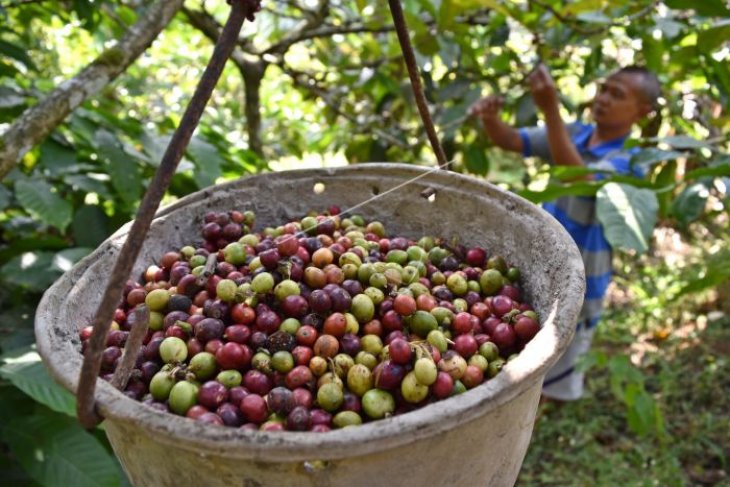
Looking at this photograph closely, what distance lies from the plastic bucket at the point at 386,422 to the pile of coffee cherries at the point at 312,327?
3.4 inches

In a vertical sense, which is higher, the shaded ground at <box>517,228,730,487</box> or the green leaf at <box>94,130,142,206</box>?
the green leaf at <box>94,130,142,206</box>

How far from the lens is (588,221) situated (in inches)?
117

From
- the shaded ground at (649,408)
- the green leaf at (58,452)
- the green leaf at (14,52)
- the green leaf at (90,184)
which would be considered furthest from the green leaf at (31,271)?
the shaded ground at (649,408)

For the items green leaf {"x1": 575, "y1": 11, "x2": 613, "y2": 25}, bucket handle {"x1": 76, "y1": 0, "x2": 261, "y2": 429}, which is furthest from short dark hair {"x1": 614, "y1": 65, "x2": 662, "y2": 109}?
bucket handle {"x1": 76, "y1": 0, "x2": 261, "y2": 429}

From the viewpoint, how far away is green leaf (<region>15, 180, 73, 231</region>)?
78.7 inches

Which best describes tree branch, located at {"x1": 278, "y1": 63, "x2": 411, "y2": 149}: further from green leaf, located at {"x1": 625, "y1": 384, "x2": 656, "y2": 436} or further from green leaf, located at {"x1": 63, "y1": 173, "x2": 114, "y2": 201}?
green leaf, located at {"x1": 625, "y1": 384, "x2": 656, "y2": 436}

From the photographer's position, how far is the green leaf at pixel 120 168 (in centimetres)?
213

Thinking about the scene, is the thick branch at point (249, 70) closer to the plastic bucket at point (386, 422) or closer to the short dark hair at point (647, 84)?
the plastic bucket at point (386, 422)

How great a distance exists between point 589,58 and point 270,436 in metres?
2.78

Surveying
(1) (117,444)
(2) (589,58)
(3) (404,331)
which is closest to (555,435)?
(2) (589,58)

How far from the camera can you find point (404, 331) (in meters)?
1.39

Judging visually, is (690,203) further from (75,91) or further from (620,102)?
(75,91)

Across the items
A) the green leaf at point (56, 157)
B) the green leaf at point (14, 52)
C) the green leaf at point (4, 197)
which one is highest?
the green leaf at point (14, 52)

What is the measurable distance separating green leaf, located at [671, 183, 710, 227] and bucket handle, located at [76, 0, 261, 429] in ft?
5.59
